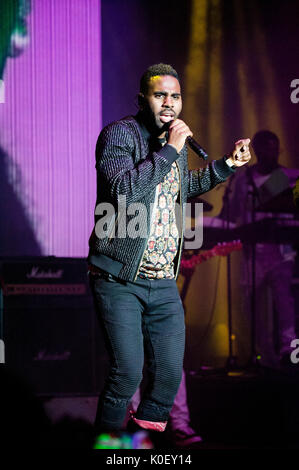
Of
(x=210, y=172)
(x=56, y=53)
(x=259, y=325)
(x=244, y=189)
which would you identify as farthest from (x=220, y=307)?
(x=210, y=172)

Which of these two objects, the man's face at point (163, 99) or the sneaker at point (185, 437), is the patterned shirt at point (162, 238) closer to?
the man's face at point (163, 99)

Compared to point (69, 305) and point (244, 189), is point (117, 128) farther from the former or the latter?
point (244, 189)

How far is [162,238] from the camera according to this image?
2.46m

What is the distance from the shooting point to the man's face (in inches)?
98.0

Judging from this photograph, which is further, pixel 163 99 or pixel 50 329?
pixel 50 329

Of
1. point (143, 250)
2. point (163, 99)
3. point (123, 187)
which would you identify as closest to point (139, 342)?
point (143, 250)

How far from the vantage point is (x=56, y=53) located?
208 inches

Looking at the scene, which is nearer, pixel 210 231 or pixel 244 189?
pixel 210 231

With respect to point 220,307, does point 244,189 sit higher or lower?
higher

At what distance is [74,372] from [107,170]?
2234 millimetres

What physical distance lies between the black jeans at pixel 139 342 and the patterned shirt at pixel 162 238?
0.15ft

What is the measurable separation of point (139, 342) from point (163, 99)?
1.04 meters

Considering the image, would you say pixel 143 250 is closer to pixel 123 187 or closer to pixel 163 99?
pixel 123 187

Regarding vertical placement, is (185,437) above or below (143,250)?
below
